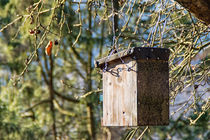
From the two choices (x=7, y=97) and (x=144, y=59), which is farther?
(x=7, y=97)

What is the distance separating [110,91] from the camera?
2.32 m

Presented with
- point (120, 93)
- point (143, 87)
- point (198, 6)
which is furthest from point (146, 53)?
point (198, 6)

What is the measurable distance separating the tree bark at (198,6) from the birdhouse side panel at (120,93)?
0.45 meters

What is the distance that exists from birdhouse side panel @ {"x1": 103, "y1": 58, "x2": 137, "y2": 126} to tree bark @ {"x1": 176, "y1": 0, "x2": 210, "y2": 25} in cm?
45

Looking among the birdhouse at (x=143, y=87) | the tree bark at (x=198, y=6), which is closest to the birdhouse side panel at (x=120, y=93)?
the birdhouse at (x=143, y=87)

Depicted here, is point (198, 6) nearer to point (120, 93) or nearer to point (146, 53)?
point (146, 53)

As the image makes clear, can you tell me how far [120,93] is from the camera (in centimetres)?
220

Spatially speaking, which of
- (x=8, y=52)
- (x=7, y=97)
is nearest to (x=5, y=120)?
(x=7, y=97)

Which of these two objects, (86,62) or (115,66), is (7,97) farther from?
(115,66)

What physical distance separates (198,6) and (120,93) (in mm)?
668

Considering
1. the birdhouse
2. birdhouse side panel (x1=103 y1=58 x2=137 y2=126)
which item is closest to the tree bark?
the birdhouse

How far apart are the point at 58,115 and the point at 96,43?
296 cm

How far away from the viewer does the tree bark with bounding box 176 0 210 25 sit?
7.02ft

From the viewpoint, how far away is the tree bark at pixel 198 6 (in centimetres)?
214
